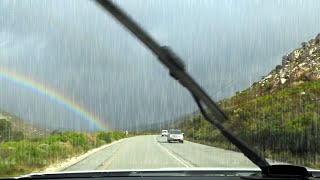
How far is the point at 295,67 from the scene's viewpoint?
190 inches

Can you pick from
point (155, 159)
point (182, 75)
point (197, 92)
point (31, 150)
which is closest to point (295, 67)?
point (197, 92)

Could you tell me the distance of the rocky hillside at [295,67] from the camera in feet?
15.6

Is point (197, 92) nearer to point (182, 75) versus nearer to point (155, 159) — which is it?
point (182, 75)

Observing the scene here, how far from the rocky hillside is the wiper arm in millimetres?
989

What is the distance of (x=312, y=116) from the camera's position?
23.6 metres

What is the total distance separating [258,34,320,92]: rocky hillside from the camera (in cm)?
474

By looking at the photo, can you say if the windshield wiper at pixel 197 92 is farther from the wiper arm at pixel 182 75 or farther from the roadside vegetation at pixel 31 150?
the roadside vegetation at pixel 31 150

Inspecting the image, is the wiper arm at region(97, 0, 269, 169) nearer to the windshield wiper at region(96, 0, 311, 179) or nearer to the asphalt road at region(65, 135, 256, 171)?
the windshield wiper at region(96, 0, 311, 179)

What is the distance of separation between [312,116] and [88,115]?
60.7 feet

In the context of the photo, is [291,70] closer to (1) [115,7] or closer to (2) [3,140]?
(1) [115,7]

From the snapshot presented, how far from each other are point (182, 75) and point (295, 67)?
1.85 metres

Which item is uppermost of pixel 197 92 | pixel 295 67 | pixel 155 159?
pixel 295 67

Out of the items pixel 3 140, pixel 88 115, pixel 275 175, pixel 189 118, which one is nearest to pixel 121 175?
pixel 189 118

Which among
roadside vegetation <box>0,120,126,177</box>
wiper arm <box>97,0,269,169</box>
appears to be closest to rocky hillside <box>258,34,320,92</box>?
wiper arm <box>97,0,269,169</box>
